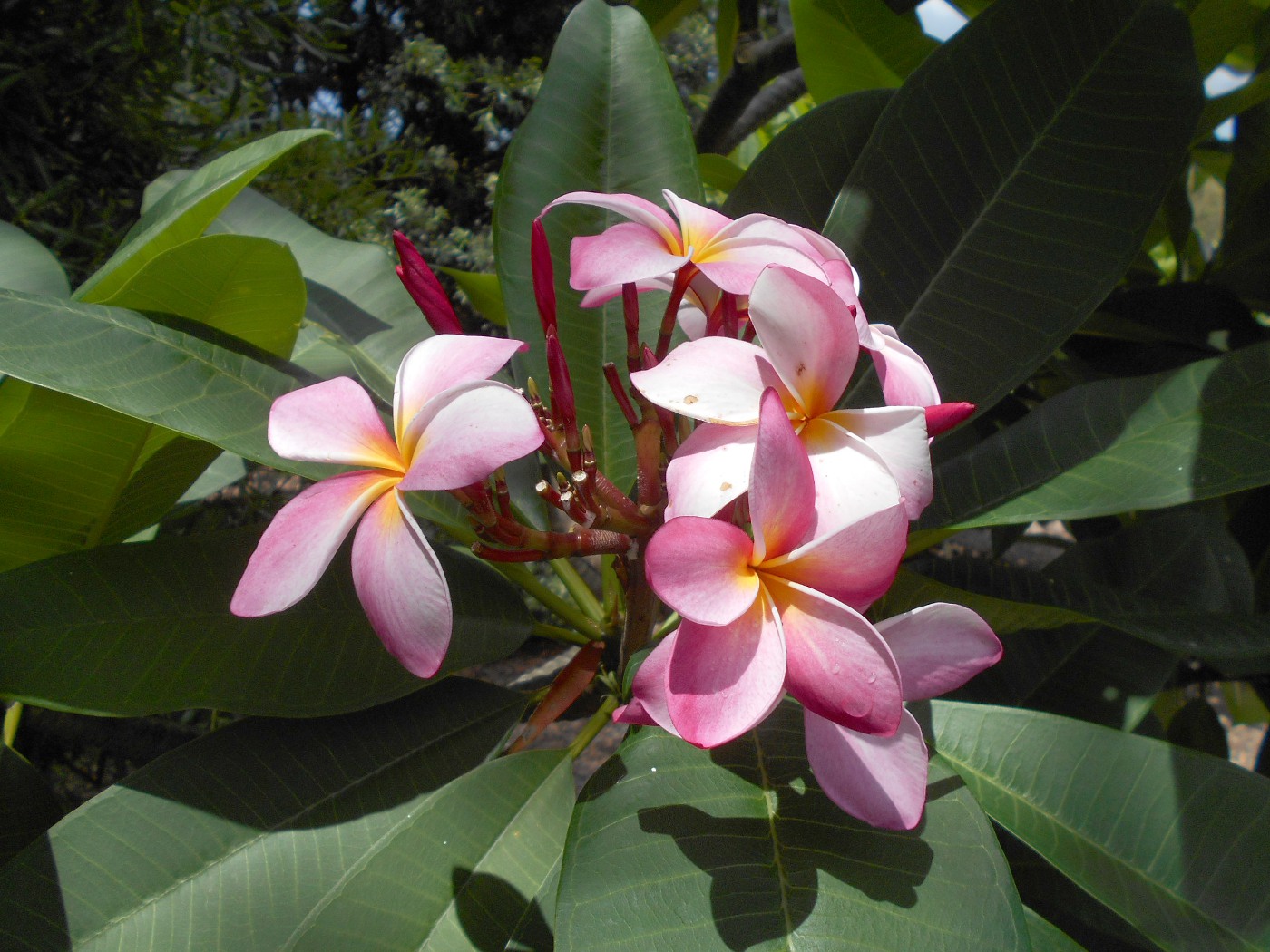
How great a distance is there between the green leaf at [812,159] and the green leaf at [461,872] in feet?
1.96

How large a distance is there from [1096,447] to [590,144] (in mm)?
564

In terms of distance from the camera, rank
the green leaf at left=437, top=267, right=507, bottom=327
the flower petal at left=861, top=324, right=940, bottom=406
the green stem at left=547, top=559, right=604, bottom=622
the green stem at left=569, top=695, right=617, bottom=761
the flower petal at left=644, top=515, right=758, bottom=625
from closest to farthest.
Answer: the flower petal at left=644, top=515, right=758, bottom=625 → the flower petal at left=861, top=324, right=940, bottom=406 → the green stem at left=569, top=695, right=617, bottom=761 → the green stem at left=547, top=559, right=604, bottom=622 → the green leaf at left=437, top=267, right=507, bottom=327

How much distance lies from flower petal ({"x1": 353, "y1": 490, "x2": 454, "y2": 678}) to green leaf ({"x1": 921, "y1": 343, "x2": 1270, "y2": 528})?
48 cm

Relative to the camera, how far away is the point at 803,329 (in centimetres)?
44

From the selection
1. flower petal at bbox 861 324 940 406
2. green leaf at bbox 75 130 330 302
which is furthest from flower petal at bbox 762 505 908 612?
green leaf at bbox 75 130 330 302

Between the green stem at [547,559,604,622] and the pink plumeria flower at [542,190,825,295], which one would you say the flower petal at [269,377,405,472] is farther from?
the green stem at [547,559,604,622]

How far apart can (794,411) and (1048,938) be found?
0.48 meters

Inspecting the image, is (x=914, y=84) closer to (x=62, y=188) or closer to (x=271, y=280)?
(x=271, y=280)

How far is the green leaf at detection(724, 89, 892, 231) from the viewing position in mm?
833

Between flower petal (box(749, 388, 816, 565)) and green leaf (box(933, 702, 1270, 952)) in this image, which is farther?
green leaf (box(933, 702, 1270, 952))

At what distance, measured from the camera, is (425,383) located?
473 mm

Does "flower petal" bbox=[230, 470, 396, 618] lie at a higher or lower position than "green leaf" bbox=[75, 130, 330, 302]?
lower

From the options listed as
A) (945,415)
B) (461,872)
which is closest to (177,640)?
(461,872)

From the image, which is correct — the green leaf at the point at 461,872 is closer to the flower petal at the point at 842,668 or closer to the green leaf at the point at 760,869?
the green leaf at the point at 760,869
